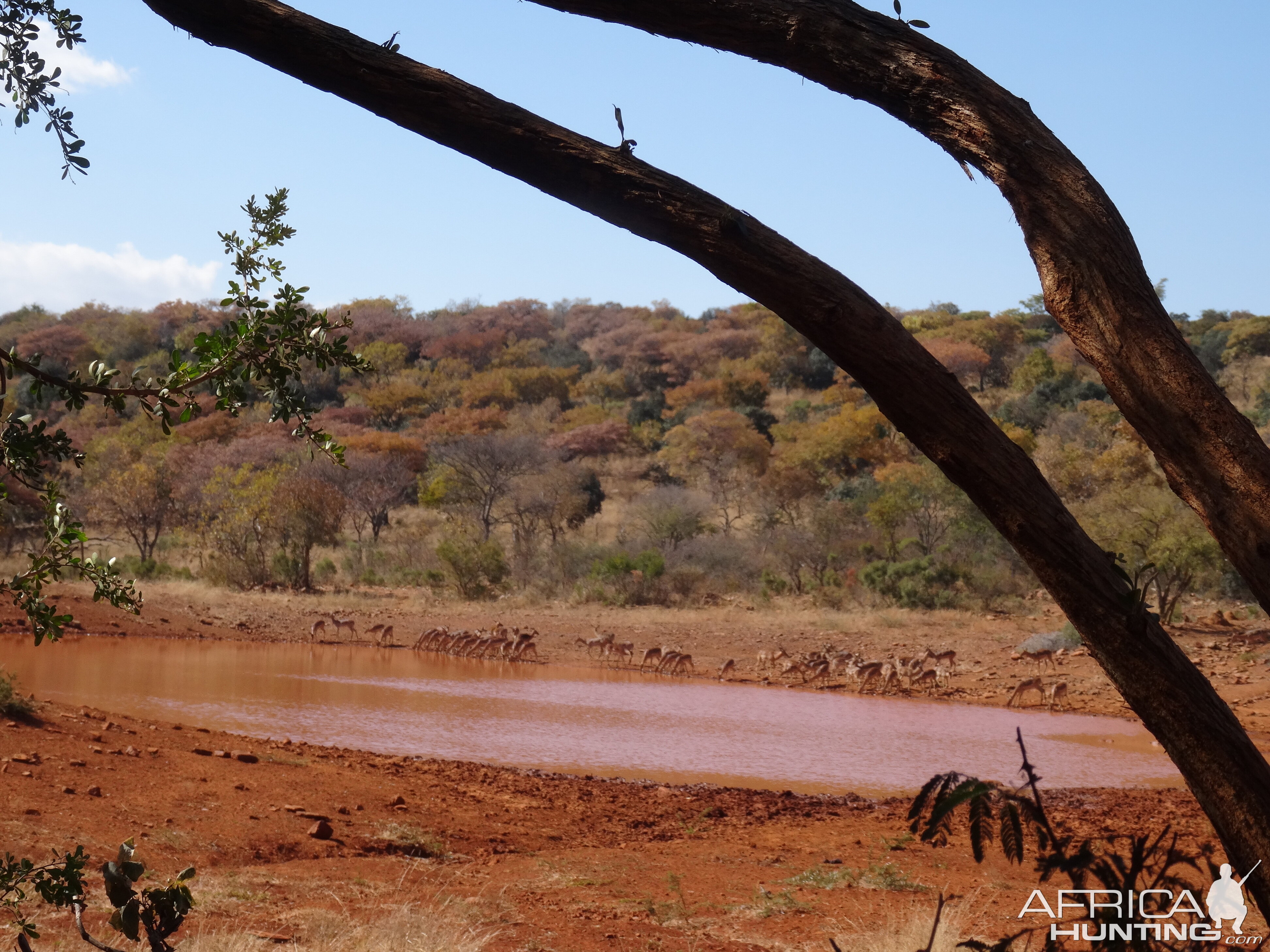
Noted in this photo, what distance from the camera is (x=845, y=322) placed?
7.91 ft

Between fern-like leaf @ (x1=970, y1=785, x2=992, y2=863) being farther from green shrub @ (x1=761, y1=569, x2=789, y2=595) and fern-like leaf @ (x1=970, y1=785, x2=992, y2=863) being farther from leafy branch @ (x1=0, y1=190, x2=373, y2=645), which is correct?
green shrub @ (x1=761, y1=569, x2=789, y2=595)

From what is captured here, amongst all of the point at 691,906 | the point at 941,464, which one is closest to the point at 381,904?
the point at 691,906

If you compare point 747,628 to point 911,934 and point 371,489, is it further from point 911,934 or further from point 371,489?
point 911,934

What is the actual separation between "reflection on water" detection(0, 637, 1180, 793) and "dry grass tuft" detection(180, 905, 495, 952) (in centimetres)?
599

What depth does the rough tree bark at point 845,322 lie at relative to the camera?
7.63 feet

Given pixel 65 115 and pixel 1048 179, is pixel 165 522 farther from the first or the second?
pixel 1048 179

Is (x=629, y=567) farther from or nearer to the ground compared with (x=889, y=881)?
farther from the ground

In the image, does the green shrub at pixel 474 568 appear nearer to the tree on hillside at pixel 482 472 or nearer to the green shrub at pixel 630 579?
the green shrub at pixel 630 579

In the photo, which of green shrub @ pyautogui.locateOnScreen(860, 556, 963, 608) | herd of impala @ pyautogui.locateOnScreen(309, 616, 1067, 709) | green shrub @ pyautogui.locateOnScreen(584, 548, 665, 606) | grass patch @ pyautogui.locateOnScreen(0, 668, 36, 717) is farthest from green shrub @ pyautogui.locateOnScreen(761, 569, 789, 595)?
grass patch @ pyautogui.locateOnScreen(0, 668, 36, 717)

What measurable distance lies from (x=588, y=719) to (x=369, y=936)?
9.23 meters

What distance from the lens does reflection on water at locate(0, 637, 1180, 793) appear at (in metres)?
11.3

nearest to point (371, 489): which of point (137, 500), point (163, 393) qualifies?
point (137, 500)

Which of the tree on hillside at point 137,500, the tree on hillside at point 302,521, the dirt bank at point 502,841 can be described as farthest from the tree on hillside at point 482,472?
the dirt bank at point 502,841

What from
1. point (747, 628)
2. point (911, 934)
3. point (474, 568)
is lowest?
point (747, 628)
